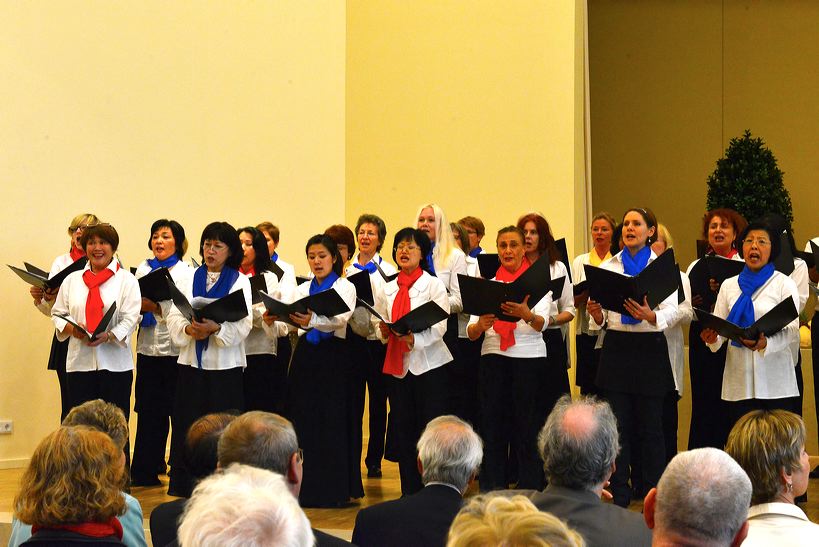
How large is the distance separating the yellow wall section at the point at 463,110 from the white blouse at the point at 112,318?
10.9 ft

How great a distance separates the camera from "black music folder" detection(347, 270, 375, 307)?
607cm

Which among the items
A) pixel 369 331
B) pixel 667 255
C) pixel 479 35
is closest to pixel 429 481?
pixel 667 255

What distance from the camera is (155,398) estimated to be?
6582mm

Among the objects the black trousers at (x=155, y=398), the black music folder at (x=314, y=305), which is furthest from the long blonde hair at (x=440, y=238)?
the black trousers at (x=155, y=398)

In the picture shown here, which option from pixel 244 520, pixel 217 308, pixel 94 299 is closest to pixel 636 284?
pixel 217 308

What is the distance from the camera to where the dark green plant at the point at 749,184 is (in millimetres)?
8883

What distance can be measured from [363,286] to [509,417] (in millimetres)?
1068

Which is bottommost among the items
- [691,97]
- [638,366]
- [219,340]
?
[638,366]

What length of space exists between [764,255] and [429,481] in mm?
2788

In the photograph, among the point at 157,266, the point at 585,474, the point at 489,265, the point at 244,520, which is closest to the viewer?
the point at 244,520

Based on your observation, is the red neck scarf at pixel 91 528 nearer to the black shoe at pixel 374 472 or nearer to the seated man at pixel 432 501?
the seated man at pixel 432 501

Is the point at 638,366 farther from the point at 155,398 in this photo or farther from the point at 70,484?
the point at 70,484

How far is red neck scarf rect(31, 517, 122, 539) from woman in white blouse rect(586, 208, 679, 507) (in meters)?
3.28

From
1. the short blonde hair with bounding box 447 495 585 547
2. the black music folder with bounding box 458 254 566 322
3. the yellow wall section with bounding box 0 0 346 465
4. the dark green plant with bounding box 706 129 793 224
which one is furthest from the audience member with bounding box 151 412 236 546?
the dark green plant with bounding box 706 129 793 224
